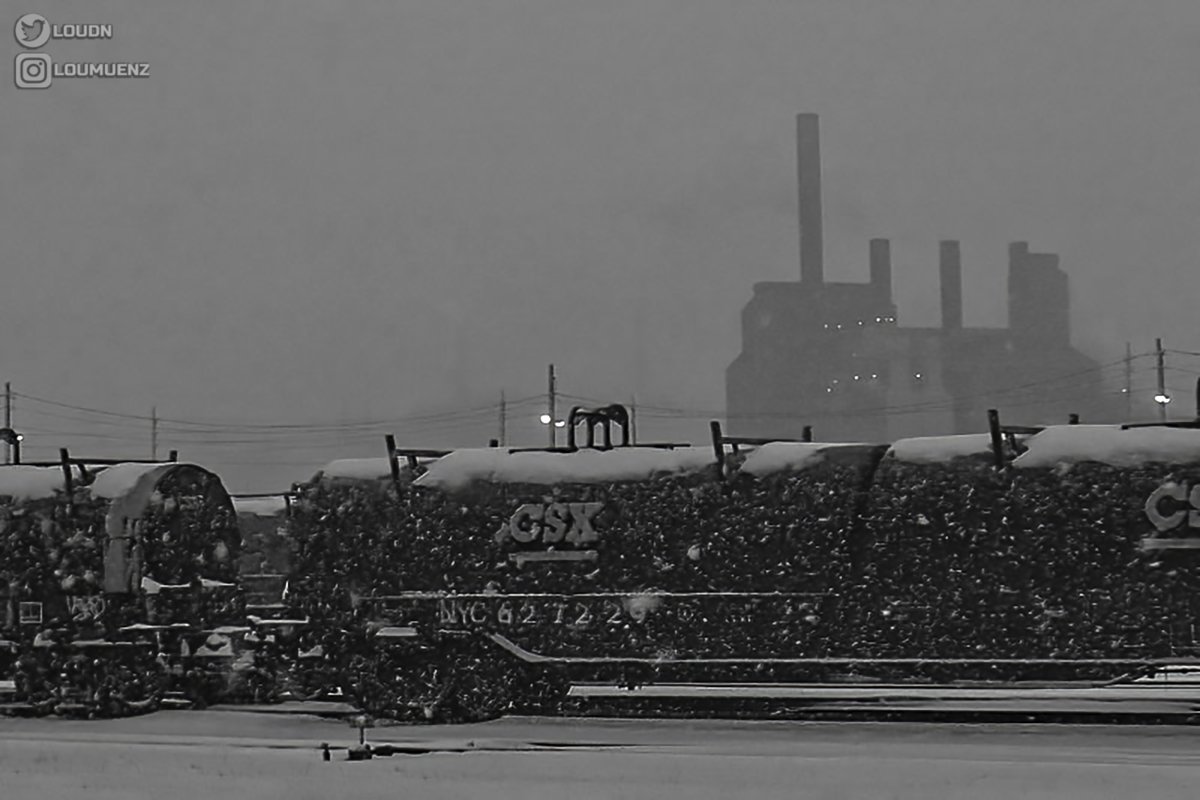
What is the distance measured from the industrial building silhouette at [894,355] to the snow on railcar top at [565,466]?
286 ft

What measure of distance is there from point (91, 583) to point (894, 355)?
92.6 metres

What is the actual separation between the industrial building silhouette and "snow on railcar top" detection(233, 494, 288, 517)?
77.6 meters

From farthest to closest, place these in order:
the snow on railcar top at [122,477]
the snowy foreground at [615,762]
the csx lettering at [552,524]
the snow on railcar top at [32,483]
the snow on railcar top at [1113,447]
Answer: the snow on railcar top at [32,483]
the snow on railcar top at [122,477]
the csx lettering at [552,524]
the snow on railcar top at [1113,447]
the snowy foreground at [615,762]

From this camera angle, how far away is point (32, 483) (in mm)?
21859

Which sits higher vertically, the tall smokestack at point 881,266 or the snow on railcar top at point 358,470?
the tall smokestack at point 881,266

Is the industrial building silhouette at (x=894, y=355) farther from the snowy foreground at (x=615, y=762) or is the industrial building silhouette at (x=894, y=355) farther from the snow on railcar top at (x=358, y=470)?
the snowy foreground at (x=615, y=762)

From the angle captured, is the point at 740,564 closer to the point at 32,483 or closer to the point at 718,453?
the point at 718,453

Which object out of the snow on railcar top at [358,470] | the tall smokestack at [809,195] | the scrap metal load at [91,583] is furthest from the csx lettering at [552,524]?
the tall smokestack at [809,195]

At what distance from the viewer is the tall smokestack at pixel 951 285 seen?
359 ft

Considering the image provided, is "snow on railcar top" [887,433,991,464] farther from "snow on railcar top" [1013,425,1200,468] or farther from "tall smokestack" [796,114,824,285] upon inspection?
"tall smokestack" [796,114,824,285]

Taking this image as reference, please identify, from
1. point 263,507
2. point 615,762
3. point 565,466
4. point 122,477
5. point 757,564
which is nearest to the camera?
point 615,762

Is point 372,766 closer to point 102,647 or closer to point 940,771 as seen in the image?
point 940,771

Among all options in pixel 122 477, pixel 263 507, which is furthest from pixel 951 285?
pixel 122 477

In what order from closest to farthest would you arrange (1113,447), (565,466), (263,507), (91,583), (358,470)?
1. (1113,447)
2. (565,466)
3. (358,470)
4. (91,583)
5. (263,507)
